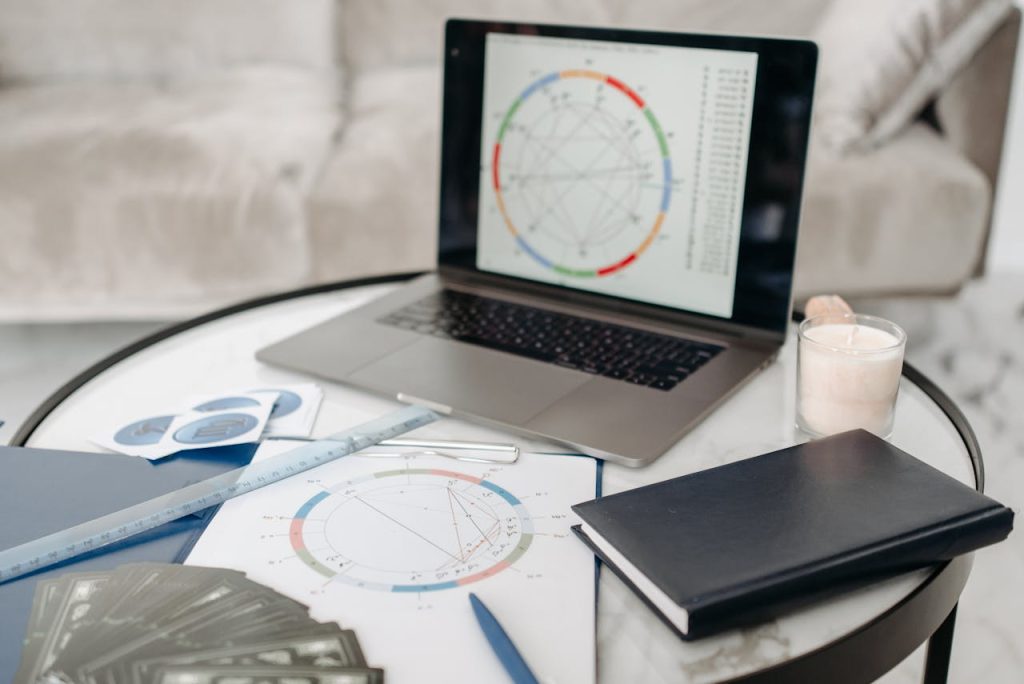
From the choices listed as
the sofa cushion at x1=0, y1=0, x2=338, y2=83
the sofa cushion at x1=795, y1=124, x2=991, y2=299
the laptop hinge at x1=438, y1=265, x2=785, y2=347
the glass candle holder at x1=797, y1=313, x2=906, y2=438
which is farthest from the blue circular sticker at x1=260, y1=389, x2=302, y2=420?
the sofa cushion at x1=0, y1=0, x2=338, y2=83

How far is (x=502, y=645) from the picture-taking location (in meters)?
0.56

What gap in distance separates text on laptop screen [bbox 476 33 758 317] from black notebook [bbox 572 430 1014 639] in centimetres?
33

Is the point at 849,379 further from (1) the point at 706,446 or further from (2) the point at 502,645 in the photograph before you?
(2) the point at 502,645

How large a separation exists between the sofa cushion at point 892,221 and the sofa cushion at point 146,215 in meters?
0.93

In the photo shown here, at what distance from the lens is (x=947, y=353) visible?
1994mm

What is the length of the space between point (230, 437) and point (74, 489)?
0.40 feet

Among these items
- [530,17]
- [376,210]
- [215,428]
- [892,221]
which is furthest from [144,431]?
[530,17]

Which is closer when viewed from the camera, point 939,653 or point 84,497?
point 84,497

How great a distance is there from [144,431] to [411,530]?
0.29 metres

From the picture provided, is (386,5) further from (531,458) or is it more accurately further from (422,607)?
(422,607)

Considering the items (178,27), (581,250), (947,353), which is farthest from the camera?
(178,27)

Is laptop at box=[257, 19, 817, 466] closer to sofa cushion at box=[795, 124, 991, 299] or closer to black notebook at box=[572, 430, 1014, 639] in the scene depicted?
black notebook at box=[572, 430, 1014, 639]

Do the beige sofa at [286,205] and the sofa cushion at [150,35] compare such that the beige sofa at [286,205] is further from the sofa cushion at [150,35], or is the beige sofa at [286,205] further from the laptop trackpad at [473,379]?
the laptop trackpad at [473,379]

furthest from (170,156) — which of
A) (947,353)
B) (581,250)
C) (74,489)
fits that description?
(947,353)
